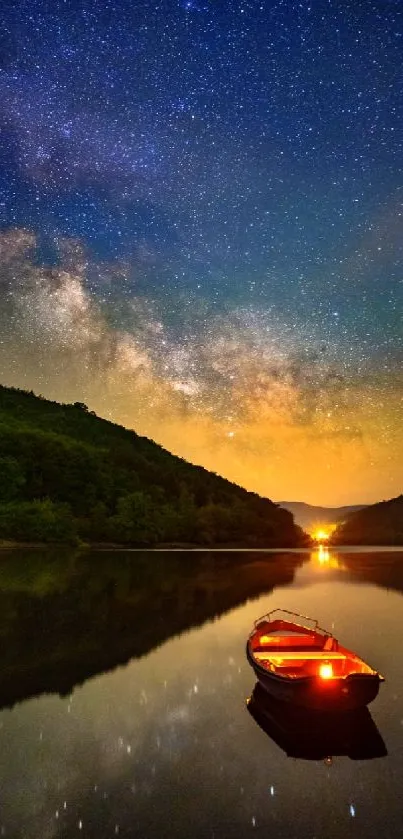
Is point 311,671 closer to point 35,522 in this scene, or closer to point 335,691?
point 335,691

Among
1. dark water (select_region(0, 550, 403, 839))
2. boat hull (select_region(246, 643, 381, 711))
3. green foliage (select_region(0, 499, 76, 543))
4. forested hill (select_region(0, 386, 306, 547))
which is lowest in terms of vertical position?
dark water (select_region(0, 550, 403, 839))

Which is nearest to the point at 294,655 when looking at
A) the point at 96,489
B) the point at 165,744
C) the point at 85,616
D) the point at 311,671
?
the point at 311,671

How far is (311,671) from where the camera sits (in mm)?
15812

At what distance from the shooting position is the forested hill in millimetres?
103125

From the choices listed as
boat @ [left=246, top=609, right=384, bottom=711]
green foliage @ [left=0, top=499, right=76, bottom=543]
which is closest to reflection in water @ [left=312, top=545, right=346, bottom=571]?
green foliage @ [left=0, top=499, right=76, bottom=543]

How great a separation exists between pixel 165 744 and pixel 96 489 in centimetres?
11559

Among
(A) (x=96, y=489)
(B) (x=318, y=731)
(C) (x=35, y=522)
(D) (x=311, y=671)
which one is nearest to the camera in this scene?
(B) (x=318, y=731)

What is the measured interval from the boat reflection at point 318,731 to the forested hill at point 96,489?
8791cm

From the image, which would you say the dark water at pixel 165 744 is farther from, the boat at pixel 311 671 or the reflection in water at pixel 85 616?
the boat at pixel 311 671

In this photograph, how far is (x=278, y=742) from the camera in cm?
1280

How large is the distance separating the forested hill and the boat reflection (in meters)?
87.9

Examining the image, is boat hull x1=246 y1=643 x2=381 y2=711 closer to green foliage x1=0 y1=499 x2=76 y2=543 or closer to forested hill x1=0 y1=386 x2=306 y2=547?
green foliage x1=0 y1=499 x2=76 y2=543

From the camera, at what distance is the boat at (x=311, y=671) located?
12840 mm

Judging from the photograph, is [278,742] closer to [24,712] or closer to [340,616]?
[24,712]
